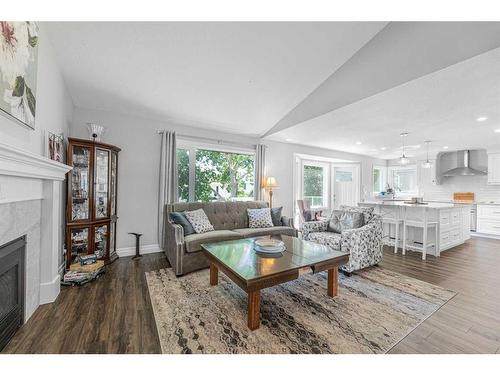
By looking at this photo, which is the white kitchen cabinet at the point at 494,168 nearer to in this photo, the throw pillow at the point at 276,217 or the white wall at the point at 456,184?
the white wall at the point at 456,184

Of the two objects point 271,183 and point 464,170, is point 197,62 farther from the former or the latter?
point 464,170

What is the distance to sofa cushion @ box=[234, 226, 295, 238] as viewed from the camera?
11.4 ft

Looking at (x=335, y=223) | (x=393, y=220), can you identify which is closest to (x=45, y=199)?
(x=335, y=223)

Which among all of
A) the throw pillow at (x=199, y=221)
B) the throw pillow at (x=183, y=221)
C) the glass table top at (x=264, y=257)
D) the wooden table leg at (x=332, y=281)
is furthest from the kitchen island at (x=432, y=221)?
the throw pillow at (x=183, y=221)

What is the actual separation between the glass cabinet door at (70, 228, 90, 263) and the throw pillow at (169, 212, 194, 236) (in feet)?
3.61

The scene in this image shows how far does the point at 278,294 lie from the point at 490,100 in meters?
3.52

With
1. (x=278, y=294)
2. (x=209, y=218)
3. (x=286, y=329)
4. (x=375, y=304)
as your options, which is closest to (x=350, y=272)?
(x=375, y=304)

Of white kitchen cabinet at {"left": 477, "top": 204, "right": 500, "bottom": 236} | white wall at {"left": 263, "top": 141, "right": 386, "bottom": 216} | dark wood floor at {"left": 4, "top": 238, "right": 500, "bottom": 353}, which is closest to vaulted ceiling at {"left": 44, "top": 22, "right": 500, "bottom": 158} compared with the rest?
white wall at {"left": 263, "top": 141, "right": 386, "bottom": 216}

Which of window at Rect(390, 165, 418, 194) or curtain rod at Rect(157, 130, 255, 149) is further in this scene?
window at Rect(390, 165, 418, 194)

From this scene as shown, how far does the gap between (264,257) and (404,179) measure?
7.74 meters

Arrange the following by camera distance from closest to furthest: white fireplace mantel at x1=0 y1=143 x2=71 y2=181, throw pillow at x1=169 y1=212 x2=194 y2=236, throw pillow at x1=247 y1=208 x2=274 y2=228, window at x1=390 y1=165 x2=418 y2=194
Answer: white fireplace mantel at x1=0 y1=143 x2=71 y2=181 → throw pillow at x1=169 y1=212 x2=194 y2=236 → throw pillow at x1=247 y1=208 x2=274 y2=228 → window at x1=390 y1=165 x2=418 y2=194

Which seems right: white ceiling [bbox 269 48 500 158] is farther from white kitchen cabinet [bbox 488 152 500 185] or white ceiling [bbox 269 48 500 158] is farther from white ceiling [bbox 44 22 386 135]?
white ceiling [bbox 44 22 386 135]

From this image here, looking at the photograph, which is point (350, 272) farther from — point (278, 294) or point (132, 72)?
point (132, 72)

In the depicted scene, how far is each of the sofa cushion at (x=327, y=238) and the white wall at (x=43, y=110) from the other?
3362mm
